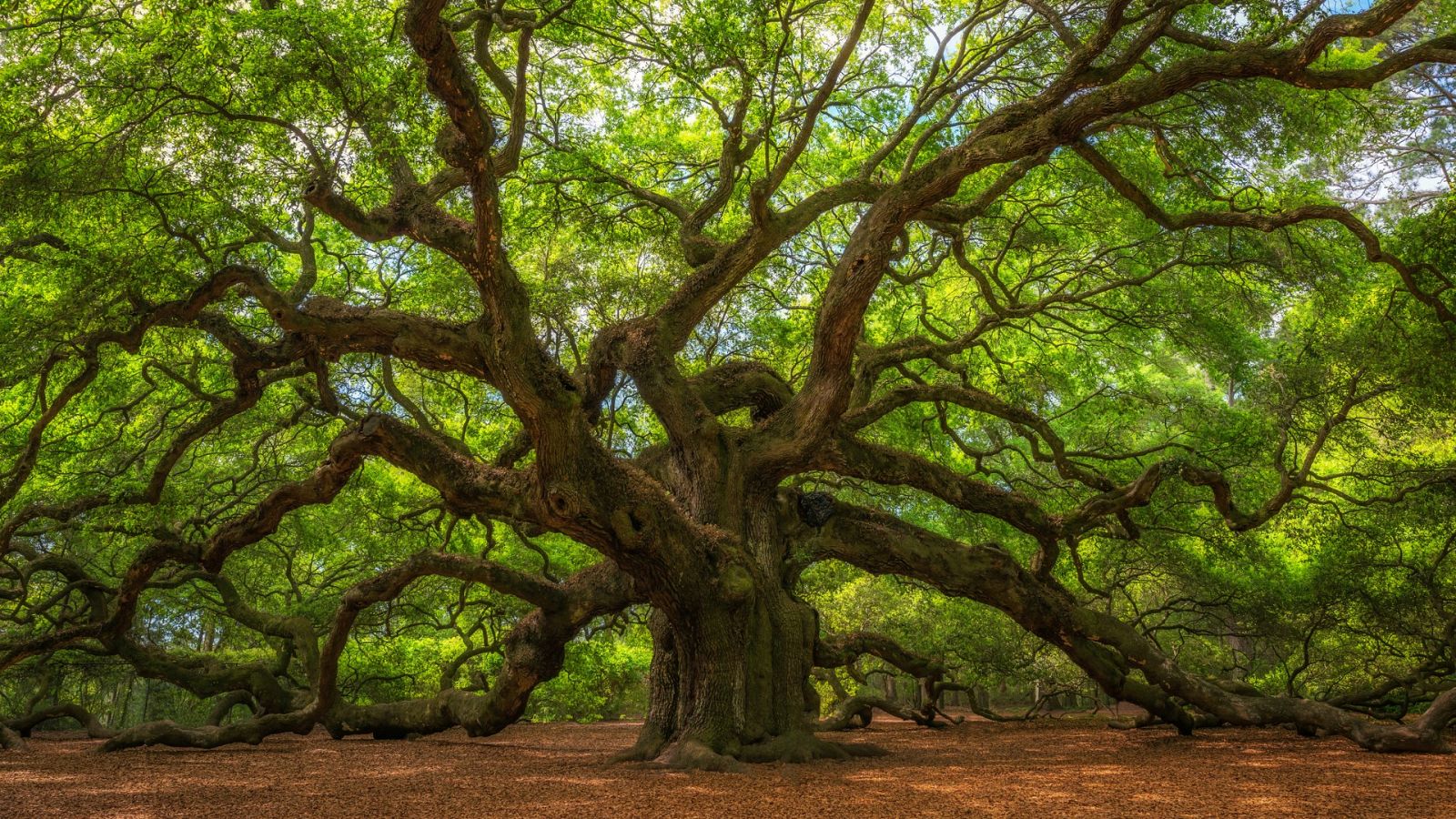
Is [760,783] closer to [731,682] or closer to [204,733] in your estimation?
[731,682]

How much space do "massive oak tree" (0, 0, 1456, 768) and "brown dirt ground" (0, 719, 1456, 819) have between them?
614mm

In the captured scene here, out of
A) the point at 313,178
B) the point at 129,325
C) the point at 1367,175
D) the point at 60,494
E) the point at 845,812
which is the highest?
the point at 1367,175

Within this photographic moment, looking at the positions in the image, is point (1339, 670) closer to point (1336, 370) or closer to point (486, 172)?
point (1336, 370)

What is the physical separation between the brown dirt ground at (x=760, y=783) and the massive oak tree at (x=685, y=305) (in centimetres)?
61

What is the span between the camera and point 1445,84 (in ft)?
51.3

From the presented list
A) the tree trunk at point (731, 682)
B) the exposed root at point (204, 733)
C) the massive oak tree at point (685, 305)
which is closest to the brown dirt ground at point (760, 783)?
the exposed root at point (204, 733)

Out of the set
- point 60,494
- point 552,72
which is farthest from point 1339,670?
point 60,494

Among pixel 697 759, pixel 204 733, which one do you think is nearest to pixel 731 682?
pixel 697 759

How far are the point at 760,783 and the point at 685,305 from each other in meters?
4.10

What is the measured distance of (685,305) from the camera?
26.2 feet

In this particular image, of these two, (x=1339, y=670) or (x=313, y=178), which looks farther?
(x=1339, y=670)

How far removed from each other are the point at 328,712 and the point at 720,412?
5.02 m

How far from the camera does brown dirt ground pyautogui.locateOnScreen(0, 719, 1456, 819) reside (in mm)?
4547

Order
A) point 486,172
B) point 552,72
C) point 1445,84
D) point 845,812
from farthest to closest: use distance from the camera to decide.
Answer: point 1445,84 → point 552,72 → point 486,172 → point 845,812
